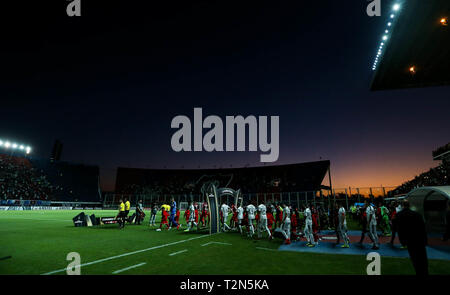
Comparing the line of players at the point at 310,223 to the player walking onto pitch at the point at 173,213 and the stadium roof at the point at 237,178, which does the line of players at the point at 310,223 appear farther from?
the stadium roof at the point at 237,178

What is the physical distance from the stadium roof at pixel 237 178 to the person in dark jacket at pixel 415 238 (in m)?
48.9

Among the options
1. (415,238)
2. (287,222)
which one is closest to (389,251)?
(287,222)

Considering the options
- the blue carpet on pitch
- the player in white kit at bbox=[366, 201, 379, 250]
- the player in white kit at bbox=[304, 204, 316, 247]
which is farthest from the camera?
the player in white kit at bbox=[304, 204, 316, 247]

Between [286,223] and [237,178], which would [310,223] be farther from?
[237,178]

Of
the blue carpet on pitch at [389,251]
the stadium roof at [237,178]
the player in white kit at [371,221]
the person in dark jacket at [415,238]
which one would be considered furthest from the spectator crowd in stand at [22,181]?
the person in dark jacket at [415,238]

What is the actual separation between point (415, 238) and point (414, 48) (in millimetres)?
19791

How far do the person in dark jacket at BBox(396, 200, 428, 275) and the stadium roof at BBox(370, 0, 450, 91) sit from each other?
15.4 meters

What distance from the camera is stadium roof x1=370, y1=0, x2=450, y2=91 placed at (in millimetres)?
14242

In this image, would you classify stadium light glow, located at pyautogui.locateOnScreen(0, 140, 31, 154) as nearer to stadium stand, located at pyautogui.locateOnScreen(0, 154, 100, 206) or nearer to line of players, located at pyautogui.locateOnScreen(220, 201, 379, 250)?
stadium stand, located at pyautogui.locateOnScreen(0, 154, 100, 206)

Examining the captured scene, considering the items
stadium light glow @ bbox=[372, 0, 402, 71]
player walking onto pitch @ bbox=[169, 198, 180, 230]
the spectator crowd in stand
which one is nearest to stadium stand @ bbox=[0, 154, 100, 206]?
the spectator crowd in stand

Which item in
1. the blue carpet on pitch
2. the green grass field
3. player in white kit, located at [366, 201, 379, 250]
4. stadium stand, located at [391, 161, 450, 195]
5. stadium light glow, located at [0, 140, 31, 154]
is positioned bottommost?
the blue carpet on pitch
